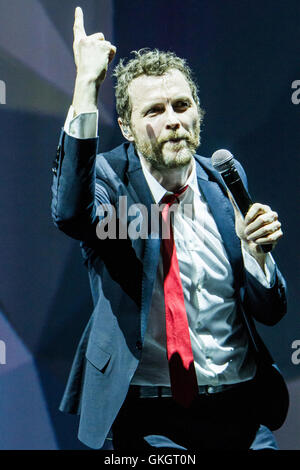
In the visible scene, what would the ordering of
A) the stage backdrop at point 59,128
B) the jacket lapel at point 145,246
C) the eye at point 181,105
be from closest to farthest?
the jacket lapel at point 145,246 < the eye at point 181,105 < the stage backdrop at point 59,128

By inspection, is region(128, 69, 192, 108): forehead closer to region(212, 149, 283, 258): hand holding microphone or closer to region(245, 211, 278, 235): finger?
region(212, 149, 283, 258): hand holding microphone

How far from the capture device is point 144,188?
67.8 inches

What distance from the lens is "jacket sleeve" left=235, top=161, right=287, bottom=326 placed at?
1.67 m

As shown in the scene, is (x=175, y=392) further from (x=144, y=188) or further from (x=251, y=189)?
(x=251, y=189)

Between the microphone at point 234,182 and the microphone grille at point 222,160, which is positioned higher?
the microphone grille at point 222,160

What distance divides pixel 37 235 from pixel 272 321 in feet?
3.32

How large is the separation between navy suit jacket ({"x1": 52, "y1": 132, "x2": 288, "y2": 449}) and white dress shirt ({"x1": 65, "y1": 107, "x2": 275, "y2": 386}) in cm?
3

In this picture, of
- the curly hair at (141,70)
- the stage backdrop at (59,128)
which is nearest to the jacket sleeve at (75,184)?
the curly hair at (141,70)

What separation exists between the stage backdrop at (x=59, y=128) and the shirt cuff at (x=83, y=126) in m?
0.77

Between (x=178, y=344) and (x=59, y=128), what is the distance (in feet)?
3.41

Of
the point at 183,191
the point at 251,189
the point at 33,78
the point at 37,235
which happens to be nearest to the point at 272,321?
the point at 183,191

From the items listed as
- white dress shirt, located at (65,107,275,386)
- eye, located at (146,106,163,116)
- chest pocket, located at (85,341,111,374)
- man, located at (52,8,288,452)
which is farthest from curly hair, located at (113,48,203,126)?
chest pocket, located at (85,341,111,374)

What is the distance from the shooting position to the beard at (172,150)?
1683 millimetres

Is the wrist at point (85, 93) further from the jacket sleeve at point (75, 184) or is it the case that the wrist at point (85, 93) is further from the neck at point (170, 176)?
the neck at point (170, 176)
